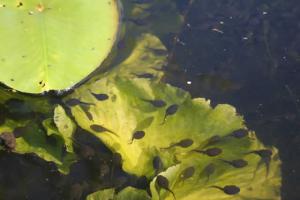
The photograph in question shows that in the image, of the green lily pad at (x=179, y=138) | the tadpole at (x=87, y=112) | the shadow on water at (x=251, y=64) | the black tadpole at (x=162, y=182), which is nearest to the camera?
the black tadpole at (x=162, y=182)

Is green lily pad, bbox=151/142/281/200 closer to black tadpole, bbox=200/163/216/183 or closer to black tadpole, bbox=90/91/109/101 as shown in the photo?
black tadpole, bbox=200/163/216/183

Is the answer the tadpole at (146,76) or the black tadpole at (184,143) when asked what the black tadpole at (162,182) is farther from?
the tadpole at (146,76)

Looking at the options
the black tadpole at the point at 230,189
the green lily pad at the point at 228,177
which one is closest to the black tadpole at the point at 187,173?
the green lily pad at the point at 228,177

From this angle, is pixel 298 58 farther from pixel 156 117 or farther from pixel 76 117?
pixel 76 117

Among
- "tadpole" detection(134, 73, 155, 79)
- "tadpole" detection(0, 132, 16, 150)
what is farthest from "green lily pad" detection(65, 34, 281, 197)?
"tadpole" detection(0, 132, 16, 150)

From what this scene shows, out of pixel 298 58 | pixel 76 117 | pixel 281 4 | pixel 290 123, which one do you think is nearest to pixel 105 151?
pixel 76 117

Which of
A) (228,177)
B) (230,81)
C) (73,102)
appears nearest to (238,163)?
(228,177)
